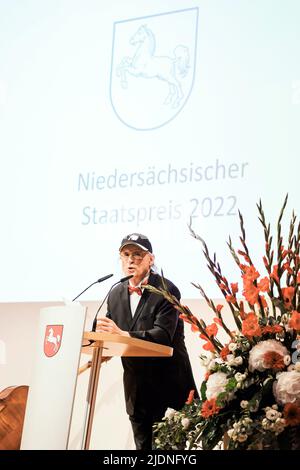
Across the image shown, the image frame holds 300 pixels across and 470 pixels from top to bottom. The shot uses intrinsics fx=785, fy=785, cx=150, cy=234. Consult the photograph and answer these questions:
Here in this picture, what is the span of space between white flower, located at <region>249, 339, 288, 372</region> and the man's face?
86.7 inches

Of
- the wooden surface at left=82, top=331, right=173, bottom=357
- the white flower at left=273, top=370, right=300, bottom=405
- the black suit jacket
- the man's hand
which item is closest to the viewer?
the white flower at left=273, top=370, right=300, bottom=405

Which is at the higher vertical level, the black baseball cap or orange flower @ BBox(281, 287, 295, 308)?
the black baseball cap

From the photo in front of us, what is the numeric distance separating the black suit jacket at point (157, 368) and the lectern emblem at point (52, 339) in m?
0.91

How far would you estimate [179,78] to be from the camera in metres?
4.40

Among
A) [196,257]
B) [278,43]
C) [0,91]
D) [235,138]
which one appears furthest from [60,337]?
[0,91]

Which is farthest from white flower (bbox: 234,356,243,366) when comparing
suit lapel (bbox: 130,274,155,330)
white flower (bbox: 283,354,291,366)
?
suit lapel (bbox: 130,274,155,330)

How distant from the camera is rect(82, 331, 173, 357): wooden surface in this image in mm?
2926

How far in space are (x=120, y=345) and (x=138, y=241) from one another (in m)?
1.02

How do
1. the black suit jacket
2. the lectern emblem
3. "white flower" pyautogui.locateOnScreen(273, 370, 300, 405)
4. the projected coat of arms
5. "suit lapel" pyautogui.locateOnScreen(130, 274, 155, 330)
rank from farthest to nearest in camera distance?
the projected coat of arms
"suit lapel" pyautogui.locateOnScreen(130, 274, 155, 330)
the black suit jacket
the lectern emblem
"white flower" pyautogui.locateOnScreen(273, 370, 300, 405)

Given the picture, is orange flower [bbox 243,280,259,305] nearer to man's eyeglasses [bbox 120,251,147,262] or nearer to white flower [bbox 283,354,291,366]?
white flower [bbox 283,354,291,366]

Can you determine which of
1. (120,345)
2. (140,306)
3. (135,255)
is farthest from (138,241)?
(120,345)

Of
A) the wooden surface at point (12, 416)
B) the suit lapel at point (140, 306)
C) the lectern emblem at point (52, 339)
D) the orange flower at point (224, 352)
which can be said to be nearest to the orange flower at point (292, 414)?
the orange flower at point (224, 352)

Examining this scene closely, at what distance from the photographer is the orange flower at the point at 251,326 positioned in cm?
179

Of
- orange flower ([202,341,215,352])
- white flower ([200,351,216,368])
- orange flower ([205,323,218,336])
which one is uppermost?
orange flower ([205,323,218,336])
